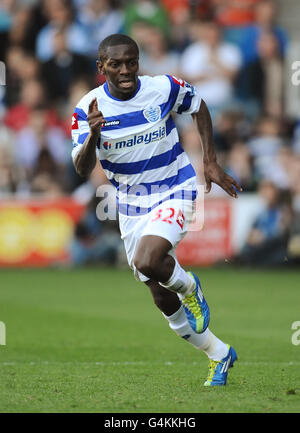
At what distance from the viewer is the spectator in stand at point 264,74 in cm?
1842

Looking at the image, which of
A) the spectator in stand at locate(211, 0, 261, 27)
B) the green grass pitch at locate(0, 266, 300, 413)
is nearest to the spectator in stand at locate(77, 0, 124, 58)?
the spectator in stand at locate(211, 0, 261, 27)

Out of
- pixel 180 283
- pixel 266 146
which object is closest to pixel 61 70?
pixel 266 146

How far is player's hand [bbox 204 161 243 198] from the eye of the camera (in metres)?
6.70

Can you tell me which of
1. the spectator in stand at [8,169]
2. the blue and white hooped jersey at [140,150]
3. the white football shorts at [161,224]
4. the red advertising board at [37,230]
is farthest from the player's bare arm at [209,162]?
the spectator in stand at [8,169]

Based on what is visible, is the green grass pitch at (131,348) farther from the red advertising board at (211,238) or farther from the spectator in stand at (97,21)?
the spectator in stand at (97,21)

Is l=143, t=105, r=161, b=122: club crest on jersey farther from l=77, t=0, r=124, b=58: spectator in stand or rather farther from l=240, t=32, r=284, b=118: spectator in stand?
l=77, t=0, r=124, b=58: spectator in stand

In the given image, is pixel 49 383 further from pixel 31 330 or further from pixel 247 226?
pixel 247 226

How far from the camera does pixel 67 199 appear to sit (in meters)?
16.5

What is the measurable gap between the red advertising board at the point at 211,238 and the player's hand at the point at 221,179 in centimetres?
938

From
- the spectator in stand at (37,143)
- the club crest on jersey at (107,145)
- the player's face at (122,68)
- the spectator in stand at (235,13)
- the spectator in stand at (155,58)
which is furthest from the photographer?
the spectator in stand at (235,13)

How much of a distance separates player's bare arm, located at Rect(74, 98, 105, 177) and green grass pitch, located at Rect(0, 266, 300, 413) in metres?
1.58
